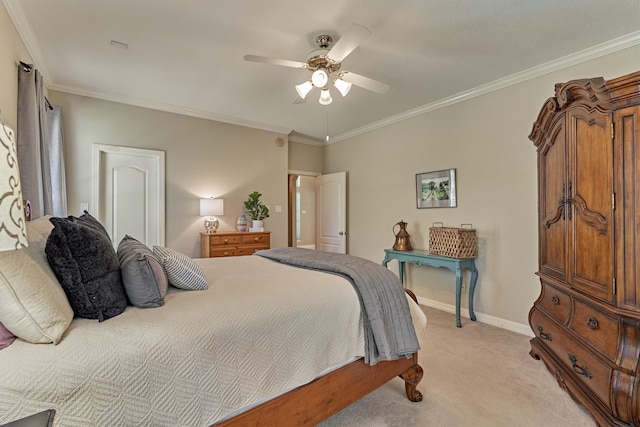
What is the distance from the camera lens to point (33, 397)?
803 mm

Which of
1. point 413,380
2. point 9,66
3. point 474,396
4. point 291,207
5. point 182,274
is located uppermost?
point 9,66

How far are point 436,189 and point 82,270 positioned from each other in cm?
361

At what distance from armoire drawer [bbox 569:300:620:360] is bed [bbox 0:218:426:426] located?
3.44 feet

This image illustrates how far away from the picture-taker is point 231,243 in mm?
4012

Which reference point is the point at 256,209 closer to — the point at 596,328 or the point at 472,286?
the point at 472,286

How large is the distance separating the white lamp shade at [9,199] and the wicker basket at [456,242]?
3328 mm

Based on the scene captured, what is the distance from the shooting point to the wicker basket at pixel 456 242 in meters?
3.18

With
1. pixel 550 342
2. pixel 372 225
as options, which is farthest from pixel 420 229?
pixel 550 342

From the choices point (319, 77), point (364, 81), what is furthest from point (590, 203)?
point (319, 77)

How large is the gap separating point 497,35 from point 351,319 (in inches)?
96.2

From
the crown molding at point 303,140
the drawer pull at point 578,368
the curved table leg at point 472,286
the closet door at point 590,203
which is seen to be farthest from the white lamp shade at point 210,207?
the drawer pull at point 578,368

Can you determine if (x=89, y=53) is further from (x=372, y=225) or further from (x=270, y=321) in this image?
(x=372, y=225)

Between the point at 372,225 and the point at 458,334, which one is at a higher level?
the point at 372,225

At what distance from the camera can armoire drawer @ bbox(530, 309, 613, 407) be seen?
1.56 meters
